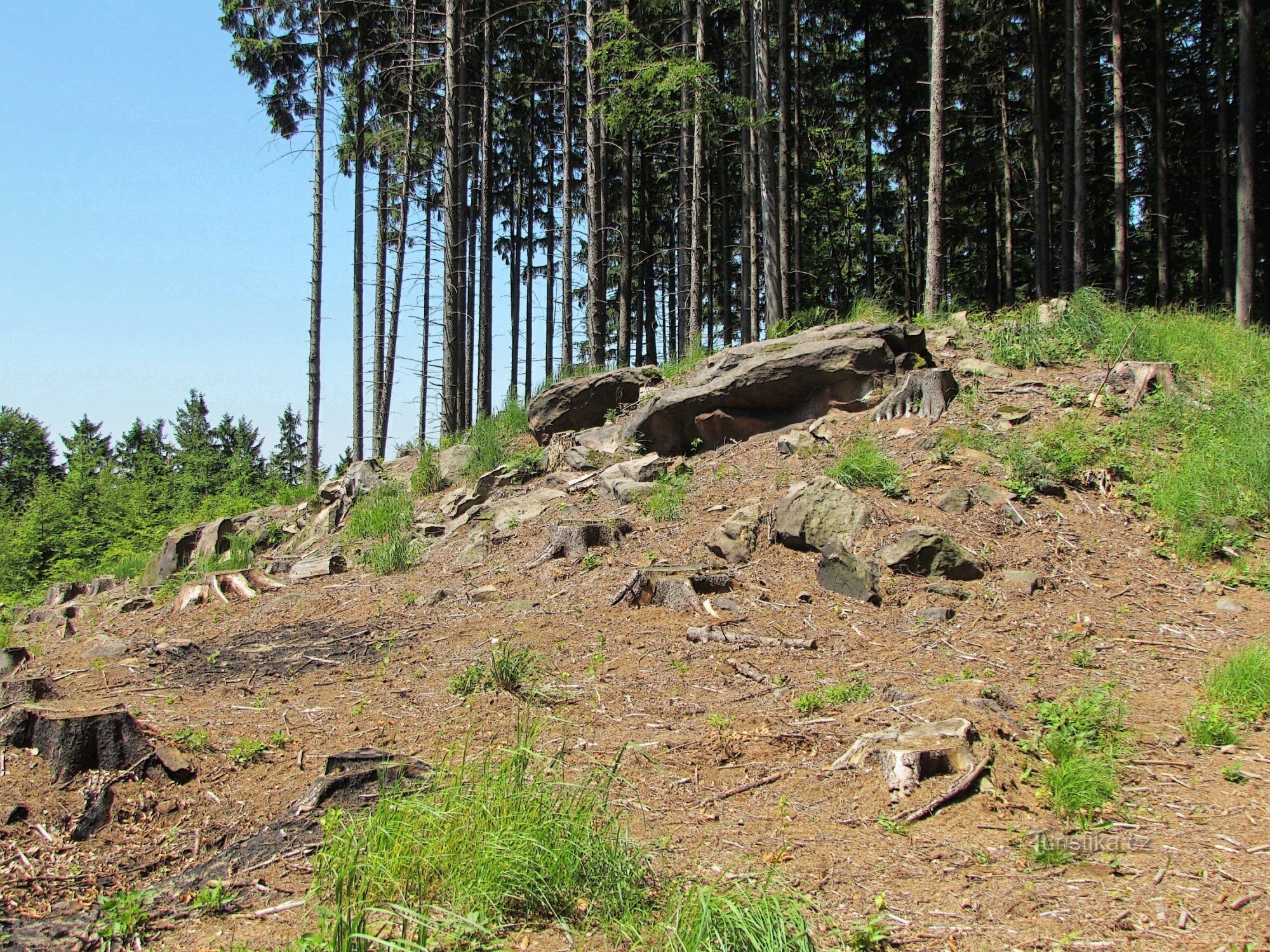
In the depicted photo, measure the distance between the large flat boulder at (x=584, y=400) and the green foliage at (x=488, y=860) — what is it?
26.6 ft

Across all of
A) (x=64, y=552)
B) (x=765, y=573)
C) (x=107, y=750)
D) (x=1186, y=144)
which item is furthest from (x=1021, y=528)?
(x=1186, y=144)

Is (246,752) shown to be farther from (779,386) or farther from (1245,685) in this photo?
(779,386)

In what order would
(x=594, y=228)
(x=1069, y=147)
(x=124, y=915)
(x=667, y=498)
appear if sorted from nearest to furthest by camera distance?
(x=124, y=915) → (x=667, y=498) → (x=594, y=228) → (x=1069, y=147)

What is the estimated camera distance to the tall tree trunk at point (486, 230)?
63.1ft

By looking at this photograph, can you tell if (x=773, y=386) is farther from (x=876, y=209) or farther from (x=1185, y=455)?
(x=876, y=209)

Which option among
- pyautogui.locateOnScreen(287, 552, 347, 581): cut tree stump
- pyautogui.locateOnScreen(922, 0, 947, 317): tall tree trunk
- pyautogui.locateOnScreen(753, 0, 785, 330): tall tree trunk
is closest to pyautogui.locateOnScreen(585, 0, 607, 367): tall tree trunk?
pyautogui.locateOnScreen(753, 0, 785, 330): tall tree trunk

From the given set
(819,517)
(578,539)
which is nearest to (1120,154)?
(819,517)

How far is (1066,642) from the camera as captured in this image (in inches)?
216

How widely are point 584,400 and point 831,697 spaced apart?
697 cm

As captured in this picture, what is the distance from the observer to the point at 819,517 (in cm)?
699

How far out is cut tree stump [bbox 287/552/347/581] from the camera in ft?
28.7

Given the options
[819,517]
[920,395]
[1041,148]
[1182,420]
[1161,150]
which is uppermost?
[1041,148]

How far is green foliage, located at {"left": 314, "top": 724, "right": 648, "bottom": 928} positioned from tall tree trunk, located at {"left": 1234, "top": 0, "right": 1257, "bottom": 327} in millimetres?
14329

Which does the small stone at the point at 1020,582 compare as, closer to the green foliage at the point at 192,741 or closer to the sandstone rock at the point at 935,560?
the sandstone rock at the point at 935,560
